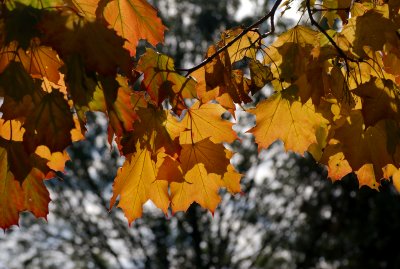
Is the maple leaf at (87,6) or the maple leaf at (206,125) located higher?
the maple leaf at (87,6)

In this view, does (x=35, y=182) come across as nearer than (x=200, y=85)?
Yes

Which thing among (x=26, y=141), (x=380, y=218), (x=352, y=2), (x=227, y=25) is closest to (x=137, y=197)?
(x=26, y=141)

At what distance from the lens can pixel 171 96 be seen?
150 centimetres

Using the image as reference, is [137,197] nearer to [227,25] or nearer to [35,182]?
[35,182]

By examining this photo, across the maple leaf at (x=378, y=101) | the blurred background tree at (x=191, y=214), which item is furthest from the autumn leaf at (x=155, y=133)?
the blurred background tree at (x=191, y=214)

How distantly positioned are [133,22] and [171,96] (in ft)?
0.94

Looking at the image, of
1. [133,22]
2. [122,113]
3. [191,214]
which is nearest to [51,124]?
[122,113]

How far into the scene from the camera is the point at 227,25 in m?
8.77

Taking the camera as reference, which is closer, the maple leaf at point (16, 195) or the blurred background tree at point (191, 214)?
the maple leaf at point (16, 195)

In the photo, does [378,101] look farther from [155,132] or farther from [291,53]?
[155,132]

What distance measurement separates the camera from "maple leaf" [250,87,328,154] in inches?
68.3

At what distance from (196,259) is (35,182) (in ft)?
26.5

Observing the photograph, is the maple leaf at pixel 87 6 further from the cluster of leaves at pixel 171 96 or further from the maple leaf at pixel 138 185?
the maple leaf at pixel 138 185

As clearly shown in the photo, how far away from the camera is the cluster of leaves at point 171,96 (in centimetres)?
114
